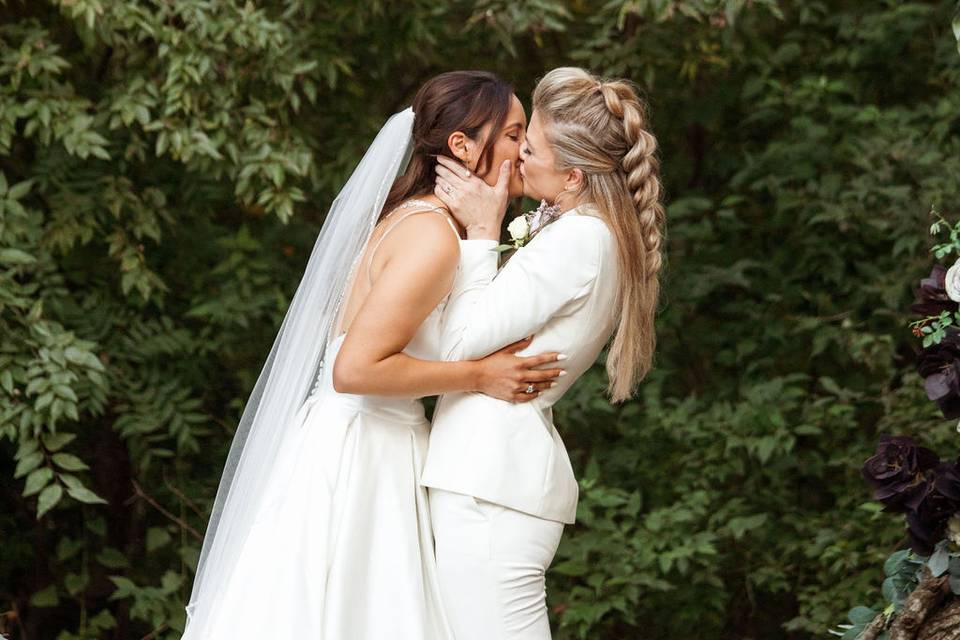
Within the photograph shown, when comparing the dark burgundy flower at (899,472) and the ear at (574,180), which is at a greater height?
the ear at (574,180)

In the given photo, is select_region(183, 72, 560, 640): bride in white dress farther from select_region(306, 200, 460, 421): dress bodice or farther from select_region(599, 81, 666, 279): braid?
select_region(599, 81, 666, 279): braid

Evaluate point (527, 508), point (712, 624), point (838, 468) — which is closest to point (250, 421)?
point (527, 508)

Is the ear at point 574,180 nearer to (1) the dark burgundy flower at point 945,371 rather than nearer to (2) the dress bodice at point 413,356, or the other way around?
(2) the dress bodice at point 413,356

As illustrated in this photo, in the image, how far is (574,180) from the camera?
2.76 m

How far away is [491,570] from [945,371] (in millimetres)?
1035

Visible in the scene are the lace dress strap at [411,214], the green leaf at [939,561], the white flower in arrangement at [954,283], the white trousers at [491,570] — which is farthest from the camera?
the lace dress strap at [411,214]

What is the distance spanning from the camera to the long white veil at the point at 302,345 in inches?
111

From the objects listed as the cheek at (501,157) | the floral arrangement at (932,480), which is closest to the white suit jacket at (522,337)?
the cheek at (501,157)

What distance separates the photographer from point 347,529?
2.62m

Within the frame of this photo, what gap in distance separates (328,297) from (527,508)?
74 centimetres

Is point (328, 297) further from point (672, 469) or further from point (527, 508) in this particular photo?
point (672, 469)

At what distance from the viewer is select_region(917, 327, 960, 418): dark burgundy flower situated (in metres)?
2.28

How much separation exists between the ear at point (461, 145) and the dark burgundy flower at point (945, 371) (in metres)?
1.16

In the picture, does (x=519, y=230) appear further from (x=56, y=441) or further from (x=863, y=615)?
(x=56, y=441)
